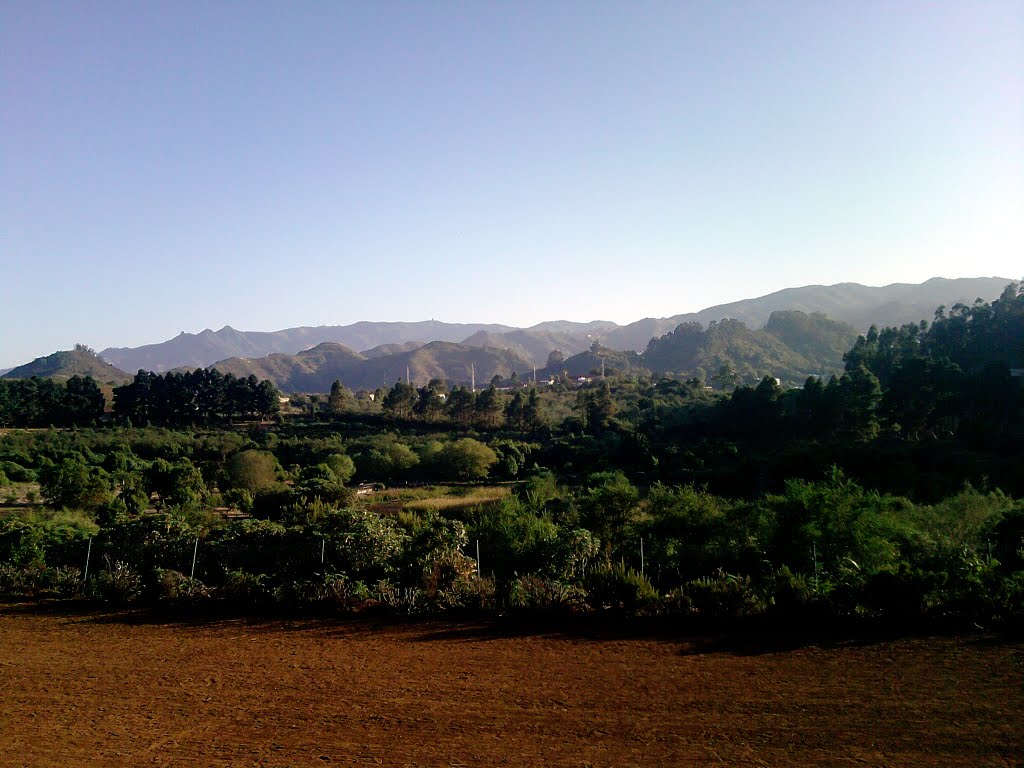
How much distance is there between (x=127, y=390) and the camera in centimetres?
5866

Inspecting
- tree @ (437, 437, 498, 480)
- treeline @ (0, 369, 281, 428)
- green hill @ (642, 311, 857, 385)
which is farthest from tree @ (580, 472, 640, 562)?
green hill @ (642, 311, 857, 385)

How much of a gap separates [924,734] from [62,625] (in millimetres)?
11886

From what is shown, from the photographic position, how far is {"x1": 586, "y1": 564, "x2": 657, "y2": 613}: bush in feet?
34.3

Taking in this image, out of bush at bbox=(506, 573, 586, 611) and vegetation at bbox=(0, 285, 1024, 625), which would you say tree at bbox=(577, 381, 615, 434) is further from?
bush at bbox=(506, 573, 586, 611)

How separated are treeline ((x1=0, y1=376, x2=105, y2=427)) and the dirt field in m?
54.0

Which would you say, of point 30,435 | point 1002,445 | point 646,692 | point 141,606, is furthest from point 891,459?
point 30,435

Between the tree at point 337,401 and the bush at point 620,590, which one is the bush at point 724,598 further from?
the tree at point 337,401

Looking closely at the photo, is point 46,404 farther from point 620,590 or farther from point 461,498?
point 620,590

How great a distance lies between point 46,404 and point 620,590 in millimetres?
→ 59924

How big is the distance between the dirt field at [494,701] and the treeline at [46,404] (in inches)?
2125

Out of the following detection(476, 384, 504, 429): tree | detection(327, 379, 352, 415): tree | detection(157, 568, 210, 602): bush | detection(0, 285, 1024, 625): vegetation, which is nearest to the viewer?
detection(0, 285, 1024, 625): vegetation

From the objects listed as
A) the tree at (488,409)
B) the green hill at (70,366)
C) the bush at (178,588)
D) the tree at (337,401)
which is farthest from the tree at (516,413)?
the green hill at (70,366)

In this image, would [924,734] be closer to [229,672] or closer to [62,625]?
[229,672]

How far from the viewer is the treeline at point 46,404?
5359 cm
